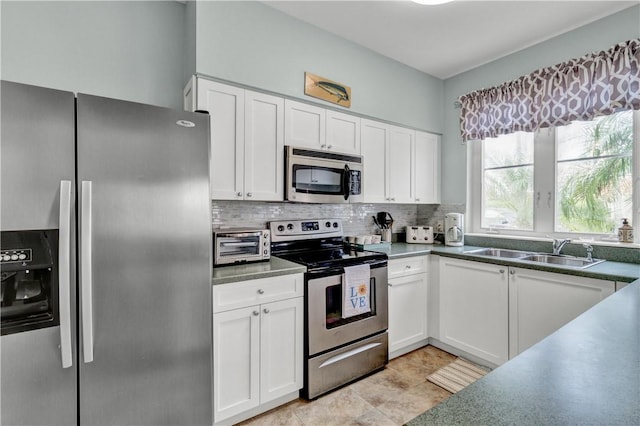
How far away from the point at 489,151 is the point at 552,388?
300 cm

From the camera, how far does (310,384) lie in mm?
1991

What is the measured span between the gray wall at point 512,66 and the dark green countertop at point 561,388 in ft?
→ 8.17

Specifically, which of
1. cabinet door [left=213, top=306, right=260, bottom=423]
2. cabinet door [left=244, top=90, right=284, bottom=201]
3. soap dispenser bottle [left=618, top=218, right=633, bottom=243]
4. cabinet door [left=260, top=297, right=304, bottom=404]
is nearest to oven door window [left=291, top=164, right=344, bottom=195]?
cabinet door [left=244, top=90, right=284, bottom=201]

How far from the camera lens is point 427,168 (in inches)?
132

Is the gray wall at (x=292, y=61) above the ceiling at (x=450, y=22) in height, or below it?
below

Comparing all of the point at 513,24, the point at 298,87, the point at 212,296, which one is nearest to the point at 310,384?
the point at 212,296

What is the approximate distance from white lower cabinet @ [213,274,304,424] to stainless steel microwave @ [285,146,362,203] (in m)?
0.71

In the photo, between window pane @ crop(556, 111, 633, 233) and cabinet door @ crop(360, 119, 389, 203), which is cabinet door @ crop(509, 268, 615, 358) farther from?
cabinet door @ crop(360, 119, 389, 203)

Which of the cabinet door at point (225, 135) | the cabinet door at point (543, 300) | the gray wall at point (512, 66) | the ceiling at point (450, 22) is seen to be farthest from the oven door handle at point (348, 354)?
the ceiling at point (450, 22)

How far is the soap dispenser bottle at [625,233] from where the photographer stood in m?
2.21

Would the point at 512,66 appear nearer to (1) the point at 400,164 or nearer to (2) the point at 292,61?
(1) the point at 400,164

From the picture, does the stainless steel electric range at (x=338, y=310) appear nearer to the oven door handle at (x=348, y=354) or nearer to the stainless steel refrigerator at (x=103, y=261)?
the oven door handle at (x=348, y=354)

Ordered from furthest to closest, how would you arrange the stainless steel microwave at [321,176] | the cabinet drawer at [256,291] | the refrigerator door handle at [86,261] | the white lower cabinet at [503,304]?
the stainless steel microwave at [321,176] → the white lower cabinet at [503,304] → the cabinet drawer at [256,291] → the refrigerator door handle at [86,261]

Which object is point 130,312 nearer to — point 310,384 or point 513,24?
point 310,384
